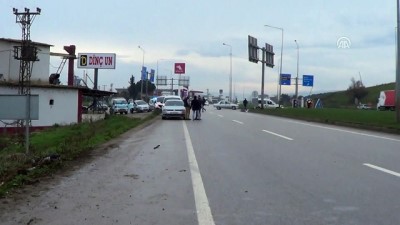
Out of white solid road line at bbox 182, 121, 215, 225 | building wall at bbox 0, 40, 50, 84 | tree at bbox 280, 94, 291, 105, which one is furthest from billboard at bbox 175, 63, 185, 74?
white solid road line at bbox 182, 121, 215, 225

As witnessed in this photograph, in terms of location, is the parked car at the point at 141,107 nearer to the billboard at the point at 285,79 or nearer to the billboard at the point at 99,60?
the billboard at the point at 99,60

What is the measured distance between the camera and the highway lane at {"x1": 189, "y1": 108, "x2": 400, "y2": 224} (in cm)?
653

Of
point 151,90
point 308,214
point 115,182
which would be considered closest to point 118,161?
point 115,182

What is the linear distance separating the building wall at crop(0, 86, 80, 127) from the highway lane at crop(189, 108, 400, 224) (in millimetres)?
25790

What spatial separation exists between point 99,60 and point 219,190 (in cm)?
4928

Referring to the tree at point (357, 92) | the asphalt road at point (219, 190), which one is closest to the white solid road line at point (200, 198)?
the asphalt road at point (219, 190)

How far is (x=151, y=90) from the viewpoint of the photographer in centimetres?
13725

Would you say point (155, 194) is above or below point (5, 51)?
below

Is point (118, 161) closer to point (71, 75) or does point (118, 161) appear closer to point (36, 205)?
point (36, 205)

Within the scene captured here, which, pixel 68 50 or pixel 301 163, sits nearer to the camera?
pixel 301 163

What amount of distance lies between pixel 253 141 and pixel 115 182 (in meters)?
8.87

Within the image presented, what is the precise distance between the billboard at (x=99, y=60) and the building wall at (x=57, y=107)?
14974 millimetres

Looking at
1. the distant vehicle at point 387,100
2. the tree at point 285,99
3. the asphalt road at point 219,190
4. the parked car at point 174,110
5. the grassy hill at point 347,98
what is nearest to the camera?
the asphalt road at point 219,190

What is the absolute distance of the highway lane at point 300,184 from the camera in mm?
6527
